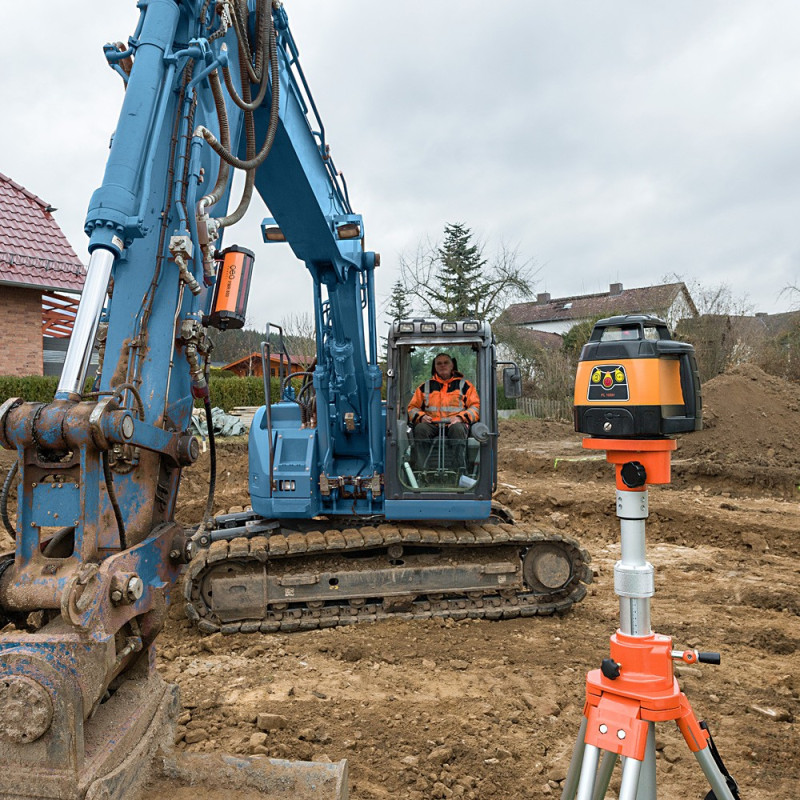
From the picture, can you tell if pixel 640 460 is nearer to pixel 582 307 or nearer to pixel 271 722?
pixel 271 722

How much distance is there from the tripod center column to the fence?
2025 centimetres

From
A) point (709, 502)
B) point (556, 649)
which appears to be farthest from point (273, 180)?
point (709, 502)

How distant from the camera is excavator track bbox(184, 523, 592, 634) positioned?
5426 millimetres

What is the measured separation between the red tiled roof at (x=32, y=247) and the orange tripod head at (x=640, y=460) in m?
13.1

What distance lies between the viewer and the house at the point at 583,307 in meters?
25.8

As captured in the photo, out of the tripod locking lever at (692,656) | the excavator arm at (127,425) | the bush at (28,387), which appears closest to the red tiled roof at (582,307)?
the bush at (28,387)

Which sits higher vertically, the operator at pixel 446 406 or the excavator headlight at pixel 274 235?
the excavator headlight at pixel 274 235

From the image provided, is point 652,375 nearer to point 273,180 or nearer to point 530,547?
point 273,180

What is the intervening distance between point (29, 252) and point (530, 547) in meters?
12.3

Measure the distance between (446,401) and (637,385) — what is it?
13.2ft

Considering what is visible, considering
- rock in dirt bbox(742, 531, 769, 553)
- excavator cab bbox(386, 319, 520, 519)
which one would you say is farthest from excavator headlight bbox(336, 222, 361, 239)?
rock in dirt bbox(742, 531, 769, 553)

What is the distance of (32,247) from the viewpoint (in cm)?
1358

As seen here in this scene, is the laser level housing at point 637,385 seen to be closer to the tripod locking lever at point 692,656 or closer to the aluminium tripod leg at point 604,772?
the tripod locking lever at point 692,656

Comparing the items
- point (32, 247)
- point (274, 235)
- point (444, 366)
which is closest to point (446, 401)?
point (444, 366)
